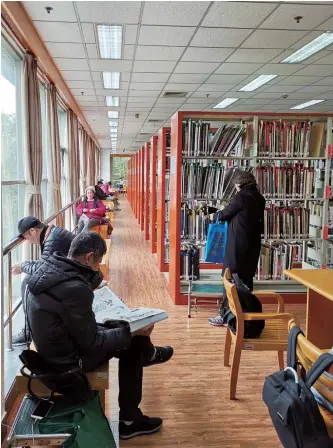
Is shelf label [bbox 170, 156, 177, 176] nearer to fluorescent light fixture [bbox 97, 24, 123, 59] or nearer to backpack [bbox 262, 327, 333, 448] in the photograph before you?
fluorescent light fixture [bbox 97, 24, 123, 59]

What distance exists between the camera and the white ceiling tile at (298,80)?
775cm

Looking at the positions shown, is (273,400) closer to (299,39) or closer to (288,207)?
(288,207)

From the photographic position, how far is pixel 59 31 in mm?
5258

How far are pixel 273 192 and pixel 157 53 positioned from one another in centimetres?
272

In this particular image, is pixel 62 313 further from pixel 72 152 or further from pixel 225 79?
pixel 72 152

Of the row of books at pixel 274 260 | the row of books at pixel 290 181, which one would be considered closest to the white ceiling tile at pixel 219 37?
the row of books at pixel 290 181

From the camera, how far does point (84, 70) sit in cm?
714

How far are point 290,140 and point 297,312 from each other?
1956 mm

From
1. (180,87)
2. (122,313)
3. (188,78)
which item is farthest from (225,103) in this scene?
(122,313)

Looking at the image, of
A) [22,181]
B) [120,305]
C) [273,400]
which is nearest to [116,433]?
[120,305]

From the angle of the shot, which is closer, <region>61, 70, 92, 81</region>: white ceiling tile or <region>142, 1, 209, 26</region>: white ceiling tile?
<region>142, 1, 209, 26</region>: white ceiling tile

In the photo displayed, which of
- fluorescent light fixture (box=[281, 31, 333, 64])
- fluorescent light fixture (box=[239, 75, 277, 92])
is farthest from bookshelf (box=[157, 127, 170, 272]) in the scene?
fluorescent light fixture (box=[239, 75, 277, 92])

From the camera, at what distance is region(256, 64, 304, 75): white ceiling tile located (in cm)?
692

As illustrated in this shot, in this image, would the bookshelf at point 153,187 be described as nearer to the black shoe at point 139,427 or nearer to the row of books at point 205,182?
the row of books at point 205,182
